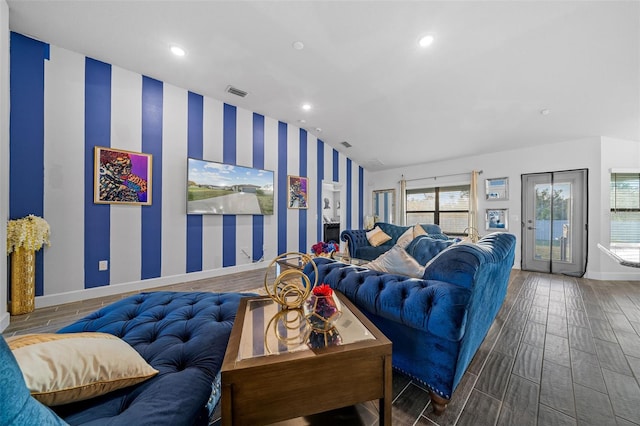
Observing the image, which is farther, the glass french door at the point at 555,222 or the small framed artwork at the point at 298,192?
the small framed artwork at the point at 298,192

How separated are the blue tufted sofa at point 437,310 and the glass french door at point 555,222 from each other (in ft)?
14.5

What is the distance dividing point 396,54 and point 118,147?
3.86m

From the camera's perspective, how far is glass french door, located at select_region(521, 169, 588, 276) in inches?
165

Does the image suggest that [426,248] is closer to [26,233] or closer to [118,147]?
[118,147]

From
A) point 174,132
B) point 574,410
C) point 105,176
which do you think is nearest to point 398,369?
point 574,410

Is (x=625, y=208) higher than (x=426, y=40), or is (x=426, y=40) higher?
(x=426, y=40)

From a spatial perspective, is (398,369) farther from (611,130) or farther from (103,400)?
(611,130)

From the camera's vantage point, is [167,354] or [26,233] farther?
[26,233]

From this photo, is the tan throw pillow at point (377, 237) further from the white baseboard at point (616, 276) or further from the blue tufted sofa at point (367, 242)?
the white baseboard at point (616, 276)

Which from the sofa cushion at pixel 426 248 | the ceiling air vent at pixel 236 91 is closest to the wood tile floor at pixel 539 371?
the sofa cushion at pixel 426 248

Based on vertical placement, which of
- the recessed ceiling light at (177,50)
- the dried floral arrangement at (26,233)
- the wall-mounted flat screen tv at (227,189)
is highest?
the recessed ceiling light at (177,50)

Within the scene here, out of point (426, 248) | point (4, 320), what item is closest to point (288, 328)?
point (426, 248)

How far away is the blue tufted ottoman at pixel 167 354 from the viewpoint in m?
0.71

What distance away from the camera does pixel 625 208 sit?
3959 mm
